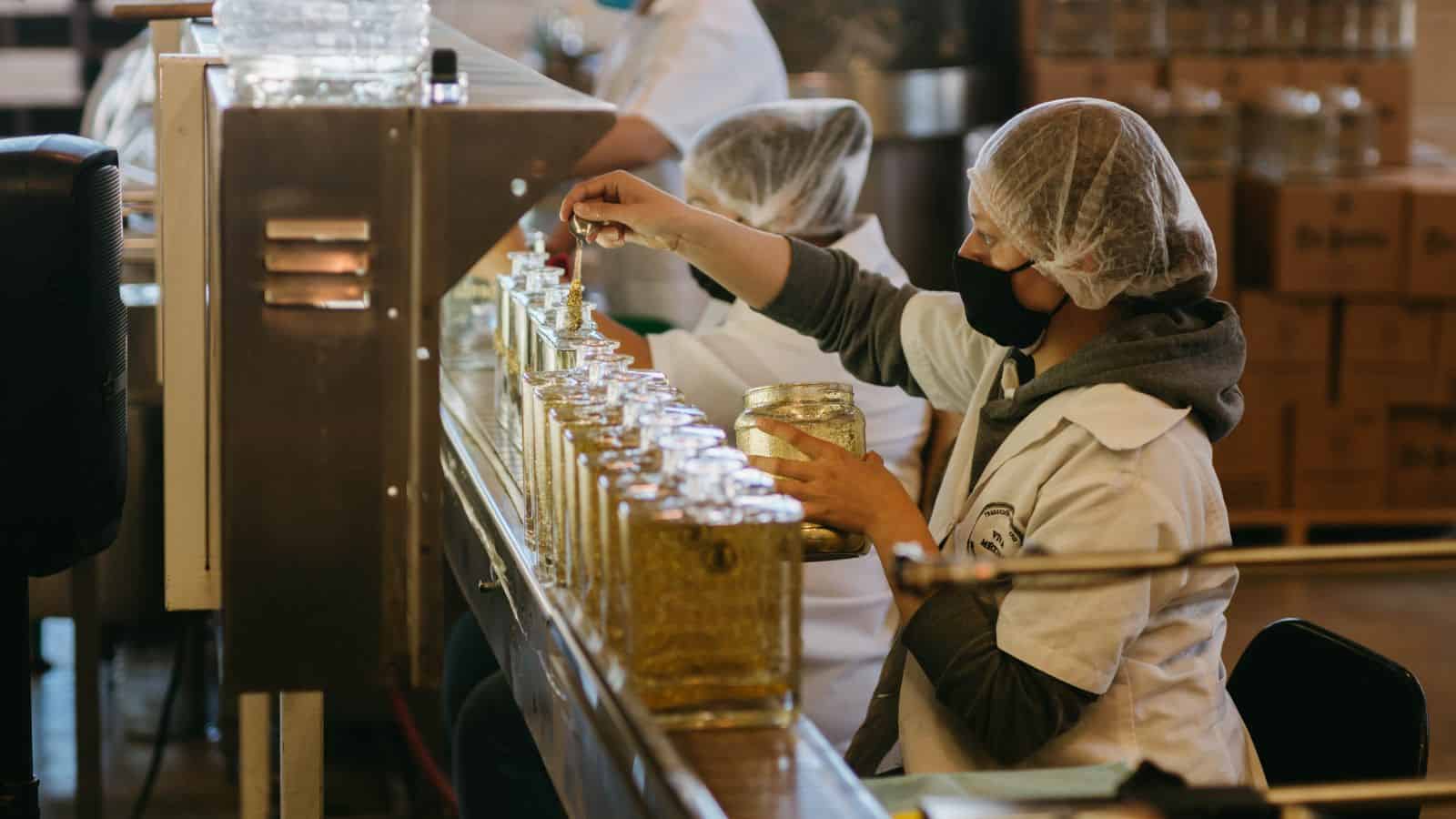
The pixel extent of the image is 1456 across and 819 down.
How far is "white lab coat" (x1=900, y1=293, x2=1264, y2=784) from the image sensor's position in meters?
1.42

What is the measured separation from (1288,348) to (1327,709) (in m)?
3.12

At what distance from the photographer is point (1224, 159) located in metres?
4.61

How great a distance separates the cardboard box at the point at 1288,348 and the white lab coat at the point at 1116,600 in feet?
10.3

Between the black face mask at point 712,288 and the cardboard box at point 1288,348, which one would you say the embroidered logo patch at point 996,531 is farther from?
the cardboard box at point 1288,348

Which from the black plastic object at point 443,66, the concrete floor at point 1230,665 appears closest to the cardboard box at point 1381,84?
the concrete floor at point 1230,665

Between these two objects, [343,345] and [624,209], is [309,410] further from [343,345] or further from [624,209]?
[624,209]

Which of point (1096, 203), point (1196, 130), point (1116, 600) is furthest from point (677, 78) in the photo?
point (1116, 600)

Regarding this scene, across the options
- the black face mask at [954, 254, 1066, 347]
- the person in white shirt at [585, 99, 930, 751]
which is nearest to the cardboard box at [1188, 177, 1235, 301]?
the person in white shirt at [585, 99, 930, 751]

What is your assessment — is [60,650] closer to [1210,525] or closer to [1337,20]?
[1210,525]

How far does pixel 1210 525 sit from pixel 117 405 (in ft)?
3.83

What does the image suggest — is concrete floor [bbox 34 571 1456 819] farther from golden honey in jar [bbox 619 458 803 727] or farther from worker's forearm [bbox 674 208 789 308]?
golden honey in jar [bbox 619 458 803 727]

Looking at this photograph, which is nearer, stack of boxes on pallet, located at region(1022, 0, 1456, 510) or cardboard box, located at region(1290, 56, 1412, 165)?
stack of boxes on pallet, located at region(1022, 0, 1456, 510)

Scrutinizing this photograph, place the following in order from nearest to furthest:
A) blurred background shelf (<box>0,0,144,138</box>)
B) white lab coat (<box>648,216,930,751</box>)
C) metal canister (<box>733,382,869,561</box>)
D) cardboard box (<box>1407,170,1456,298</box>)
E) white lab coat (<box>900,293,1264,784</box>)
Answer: white lab coat (<box>900,293,1264,784</box>) < metal canister (<box>733,382,869,561</box>) < white lab coat (<box>648,216,930,751</box>) < cardboard box (<box>1407,170,1456,298</box>) < blurred background shelf (<box>0,0,144,138</box>)

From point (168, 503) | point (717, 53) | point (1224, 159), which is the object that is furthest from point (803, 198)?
point (1224, 159)
